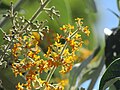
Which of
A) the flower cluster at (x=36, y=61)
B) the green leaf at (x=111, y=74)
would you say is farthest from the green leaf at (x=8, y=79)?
the green leaf at (x=111, y=74)

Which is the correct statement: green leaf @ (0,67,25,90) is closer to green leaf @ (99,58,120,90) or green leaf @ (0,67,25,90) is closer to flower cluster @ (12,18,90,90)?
flower cluster @ (12,18,90,90)

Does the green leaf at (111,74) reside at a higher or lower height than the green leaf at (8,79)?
lower

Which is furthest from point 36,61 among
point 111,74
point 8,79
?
point 111,74

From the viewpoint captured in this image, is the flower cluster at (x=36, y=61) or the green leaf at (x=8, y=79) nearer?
the flower cluster at (x=36, y=61)

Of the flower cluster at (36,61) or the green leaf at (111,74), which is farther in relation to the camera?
the green leaf at (111,74)

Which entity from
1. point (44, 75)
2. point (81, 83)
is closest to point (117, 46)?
point (81, 83)

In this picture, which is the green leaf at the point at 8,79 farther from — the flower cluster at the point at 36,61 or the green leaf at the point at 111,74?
the green leaf at the point at 111,74

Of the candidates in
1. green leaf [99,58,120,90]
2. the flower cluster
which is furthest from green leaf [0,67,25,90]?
green leaf [99,58,120,90]

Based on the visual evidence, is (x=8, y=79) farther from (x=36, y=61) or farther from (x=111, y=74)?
(x=111, y=74)

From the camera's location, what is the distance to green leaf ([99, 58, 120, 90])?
Answer: 1.56 metres

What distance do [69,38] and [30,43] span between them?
0.13 metres

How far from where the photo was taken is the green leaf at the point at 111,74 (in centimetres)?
156

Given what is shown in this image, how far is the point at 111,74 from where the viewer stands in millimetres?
1594

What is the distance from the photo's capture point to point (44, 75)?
62.1 inches
